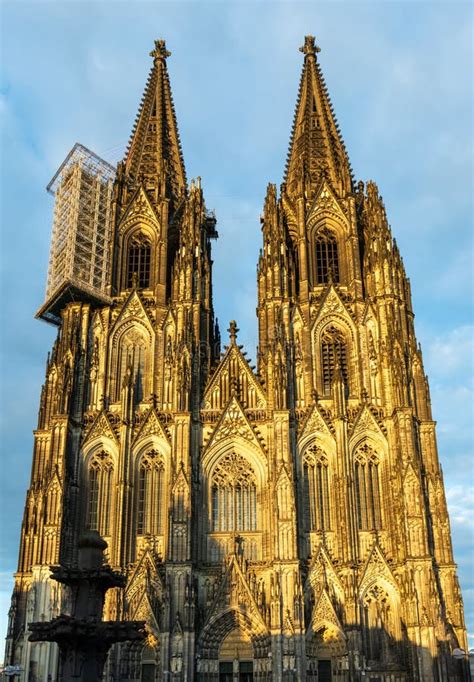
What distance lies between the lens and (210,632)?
3838 centimetres

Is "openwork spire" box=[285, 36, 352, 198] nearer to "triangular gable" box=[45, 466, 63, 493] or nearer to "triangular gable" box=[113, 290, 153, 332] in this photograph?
"triangular gable" box=[113, 290, 153, 332]

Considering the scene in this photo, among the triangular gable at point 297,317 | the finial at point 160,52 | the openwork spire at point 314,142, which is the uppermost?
the finial at point 160,52

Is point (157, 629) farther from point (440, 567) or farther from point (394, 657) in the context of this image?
point (440, 567)

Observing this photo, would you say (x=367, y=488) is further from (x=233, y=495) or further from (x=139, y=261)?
(x=139, y=261)

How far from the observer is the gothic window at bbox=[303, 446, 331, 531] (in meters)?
40.8

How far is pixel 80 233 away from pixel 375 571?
1045 inches

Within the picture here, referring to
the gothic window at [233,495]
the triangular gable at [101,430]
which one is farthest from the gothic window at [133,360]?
the gothic window at [233,495]

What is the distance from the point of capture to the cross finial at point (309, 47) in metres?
62.7

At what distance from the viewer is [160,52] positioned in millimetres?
62562

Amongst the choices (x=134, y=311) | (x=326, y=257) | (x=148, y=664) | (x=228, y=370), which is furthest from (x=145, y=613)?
(x=326, y=257)

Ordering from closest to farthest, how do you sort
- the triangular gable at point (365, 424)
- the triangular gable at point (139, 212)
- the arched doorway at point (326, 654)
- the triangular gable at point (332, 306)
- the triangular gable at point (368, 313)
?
the arched doorway at point (326, 654) < the triangular gable at point (365, 424) < the triangular gable at point (368, 313) < the triangular gable at point (332, 306) < the triangular gable at point (139, 212)

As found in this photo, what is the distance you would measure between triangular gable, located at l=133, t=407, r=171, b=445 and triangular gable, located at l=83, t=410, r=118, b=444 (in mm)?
1329

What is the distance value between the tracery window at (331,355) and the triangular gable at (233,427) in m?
4.85

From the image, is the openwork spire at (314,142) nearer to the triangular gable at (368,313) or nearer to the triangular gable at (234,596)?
the triangular gable at (368,313)
